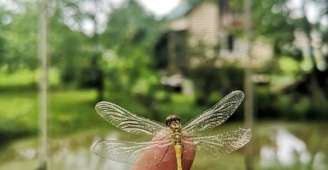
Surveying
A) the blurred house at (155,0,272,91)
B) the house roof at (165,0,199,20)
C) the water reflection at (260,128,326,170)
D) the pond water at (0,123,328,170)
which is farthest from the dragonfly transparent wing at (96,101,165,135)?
the house roof at (165,0,199,20)

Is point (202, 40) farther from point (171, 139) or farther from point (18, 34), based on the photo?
point (171, 139)

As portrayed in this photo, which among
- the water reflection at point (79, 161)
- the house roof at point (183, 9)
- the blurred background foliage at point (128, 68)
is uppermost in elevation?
the house roof at point (183, 9)

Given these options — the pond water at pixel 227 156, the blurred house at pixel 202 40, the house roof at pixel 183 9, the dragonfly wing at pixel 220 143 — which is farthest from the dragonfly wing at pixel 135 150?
the house roof at pixel 183 9

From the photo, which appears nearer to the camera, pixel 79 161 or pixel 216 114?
pixel 216 114

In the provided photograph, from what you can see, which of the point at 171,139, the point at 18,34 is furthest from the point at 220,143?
the point at 18,34

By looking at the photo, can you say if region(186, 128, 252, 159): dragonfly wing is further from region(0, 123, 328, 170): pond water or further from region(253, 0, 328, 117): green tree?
region(253, 0, 328, 117): green tree

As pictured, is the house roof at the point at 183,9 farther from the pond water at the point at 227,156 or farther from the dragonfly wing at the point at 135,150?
the dragonfly wing at the point at 135,150

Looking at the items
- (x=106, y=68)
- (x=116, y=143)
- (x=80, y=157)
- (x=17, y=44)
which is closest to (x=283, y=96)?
(x=106, y=68)
